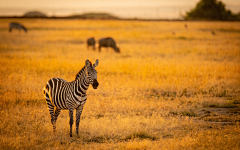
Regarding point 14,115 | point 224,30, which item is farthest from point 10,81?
point 224,30

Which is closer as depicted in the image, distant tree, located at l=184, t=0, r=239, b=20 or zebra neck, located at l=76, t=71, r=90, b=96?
zebra neck, located at l=76, t=71, r=90, b=96

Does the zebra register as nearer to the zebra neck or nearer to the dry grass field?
the zebra neck

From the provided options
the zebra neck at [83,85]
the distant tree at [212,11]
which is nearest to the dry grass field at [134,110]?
the zebra neck at [83,85]

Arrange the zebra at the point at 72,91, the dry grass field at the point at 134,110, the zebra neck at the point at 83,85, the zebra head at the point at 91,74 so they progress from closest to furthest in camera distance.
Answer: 1. the zebra head at the point at 91,74
2. the zebra at the point at 72,91
3. the zebra neck at the point at 83,85
4. the dry grass field at the point at 134,110

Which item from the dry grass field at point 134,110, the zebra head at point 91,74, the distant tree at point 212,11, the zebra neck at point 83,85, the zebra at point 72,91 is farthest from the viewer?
the distant tree at point 212,11

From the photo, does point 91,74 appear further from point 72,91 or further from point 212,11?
point 212,11

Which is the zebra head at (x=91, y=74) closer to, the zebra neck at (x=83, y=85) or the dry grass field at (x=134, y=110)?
the zebra neck at (x=83, y=85)

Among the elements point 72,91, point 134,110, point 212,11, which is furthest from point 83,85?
point 212,11

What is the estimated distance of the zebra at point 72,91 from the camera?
6590 millimetres

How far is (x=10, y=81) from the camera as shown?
13.4 m

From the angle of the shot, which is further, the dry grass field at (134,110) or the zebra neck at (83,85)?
the dry grass field at (134,110)

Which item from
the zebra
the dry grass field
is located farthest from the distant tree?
the zebra

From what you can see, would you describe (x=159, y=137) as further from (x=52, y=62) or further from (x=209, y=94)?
(x=52, y=62)

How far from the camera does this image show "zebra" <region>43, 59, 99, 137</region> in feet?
21.6
